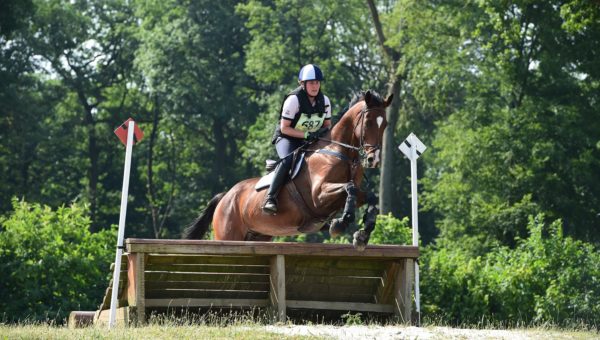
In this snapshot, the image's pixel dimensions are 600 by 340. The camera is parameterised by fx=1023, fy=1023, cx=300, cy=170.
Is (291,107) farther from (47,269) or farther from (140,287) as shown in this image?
(47,269)

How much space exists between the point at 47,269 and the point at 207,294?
7.64 meters

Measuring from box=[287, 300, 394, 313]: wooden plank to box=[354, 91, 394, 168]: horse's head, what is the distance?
174 cm

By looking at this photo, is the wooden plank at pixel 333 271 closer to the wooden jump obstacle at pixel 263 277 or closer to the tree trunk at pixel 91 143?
the wooden jump obstacle at pixel 263 277

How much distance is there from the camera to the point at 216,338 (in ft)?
30.7

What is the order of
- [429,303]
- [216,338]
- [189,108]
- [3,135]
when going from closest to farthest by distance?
[216,338] → [429,303] → [3,135] → [189,108]

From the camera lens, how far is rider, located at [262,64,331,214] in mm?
12305

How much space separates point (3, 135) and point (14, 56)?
5.42 metres

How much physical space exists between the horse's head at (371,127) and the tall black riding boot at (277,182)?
1049 mm

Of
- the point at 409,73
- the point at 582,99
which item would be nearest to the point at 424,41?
the point at 409,73

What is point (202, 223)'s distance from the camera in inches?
572

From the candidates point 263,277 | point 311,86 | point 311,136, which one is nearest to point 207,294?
point 263,277

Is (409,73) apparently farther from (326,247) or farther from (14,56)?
(326,247)

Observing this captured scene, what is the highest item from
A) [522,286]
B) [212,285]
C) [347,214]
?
[347,214]

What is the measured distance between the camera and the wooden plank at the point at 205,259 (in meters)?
11.6
